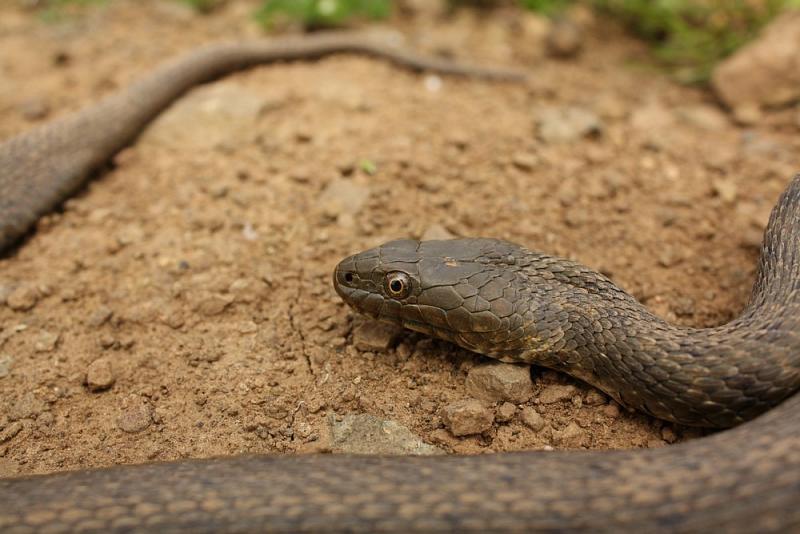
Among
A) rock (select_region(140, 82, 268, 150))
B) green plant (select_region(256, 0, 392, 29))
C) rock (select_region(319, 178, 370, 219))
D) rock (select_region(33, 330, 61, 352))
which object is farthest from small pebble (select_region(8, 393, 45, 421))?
green plant (select_region(256, 0, 392, 29))

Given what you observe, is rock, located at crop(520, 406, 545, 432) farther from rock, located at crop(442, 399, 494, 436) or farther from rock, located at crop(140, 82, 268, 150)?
rock, located at crop(140, 82, 268, 150)

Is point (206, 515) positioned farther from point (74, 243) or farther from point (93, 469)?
point (74, 243)

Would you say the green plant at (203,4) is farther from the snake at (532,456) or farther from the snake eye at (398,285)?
the snake eye at (398,285)

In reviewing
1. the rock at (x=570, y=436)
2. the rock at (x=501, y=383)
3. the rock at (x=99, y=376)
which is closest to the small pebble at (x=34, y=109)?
the rock at (x=99, y=376)

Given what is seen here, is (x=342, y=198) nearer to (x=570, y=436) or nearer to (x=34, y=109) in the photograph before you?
(x=570, y=436)

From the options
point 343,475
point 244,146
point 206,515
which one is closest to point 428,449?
point 343,475

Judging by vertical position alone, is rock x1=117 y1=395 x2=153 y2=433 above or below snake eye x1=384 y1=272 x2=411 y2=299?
below
